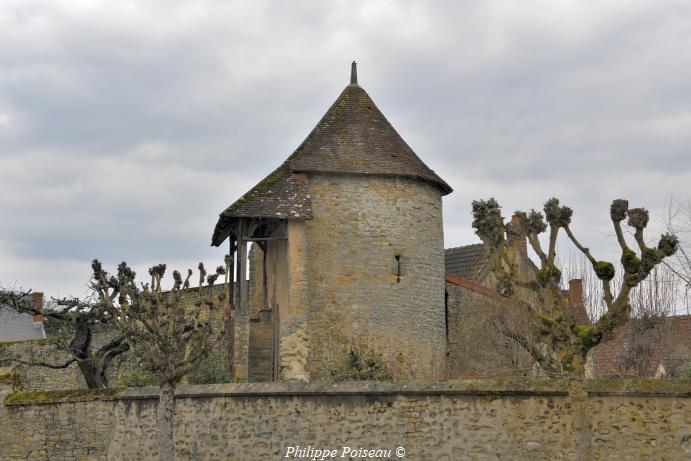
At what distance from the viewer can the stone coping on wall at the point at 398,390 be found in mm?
10080

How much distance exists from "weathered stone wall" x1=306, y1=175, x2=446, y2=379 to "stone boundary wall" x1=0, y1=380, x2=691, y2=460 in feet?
18.6

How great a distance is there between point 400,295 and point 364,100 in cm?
502

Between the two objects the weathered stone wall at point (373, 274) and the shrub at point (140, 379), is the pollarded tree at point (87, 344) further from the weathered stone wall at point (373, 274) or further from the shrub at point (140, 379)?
the weathered stone wall at point (373, 274)

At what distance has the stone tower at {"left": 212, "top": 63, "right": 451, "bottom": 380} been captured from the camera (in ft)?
61.4

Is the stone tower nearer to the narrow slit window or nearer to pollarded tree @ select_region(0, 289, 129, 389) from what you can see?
the narrow slit window

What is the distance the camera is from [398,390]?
1155 cm

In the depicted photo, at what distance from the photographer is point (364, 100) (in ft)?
70.6

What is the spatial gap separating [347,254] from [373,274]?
2.29 ft

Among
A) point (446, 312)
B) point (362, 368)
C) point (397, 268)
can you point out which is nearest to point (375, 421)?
point (362, 368)

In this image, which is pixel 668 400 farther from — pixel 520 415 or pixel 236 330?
pixel 236 330

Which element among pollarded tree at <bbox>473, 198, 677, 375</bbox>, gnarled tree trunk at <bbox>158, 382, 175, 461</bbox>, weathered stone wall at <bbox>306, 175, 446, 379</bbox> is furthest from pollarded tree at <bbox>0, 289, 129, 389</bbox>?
pollarded tree at <bbox>473, 198, 677, 375</bbox>

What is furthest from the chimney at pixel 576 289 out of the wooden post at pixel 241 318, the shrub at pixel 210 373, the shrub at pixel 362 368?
the shrub at pixel 210 373

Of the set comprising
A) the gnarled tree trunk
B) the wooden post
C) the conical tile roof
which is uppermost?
the conical tile roof

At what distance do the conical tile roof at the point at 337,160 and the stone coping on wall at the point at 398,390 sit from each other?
5895 mm
